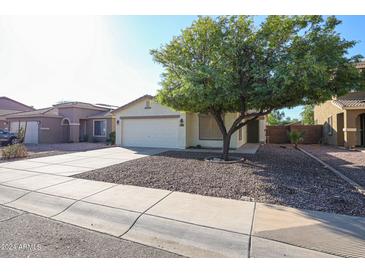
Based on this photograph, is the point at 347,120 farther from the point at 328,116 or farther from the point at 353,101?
the point at 328,116

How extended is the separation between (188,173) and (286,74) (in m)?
4.26

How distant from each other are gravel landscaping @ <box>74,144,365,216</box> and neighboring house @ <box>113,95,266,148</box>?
6.23 metres

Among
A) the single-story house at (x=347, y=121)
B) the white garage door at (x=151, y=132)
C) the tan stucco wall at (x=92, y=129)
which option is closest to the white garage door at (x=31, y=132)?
the tan stucco wall at (x=92, y=129)

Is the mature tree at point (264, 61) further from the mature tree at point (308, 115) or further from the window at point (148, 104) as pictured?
the mature tree at point (308, 115)

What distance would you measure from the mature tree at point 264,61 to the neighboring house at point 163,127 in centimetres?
640

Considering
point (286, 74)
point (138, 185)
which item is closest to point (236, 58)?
point (286, 74)

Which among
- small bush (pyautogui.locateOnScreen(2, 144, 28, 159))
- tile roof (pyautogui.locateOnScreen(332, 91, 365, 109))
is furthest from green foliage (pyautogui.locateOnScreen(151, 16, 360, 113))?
small bush (pyautogui.locateOnScreen(2, 144, 28, 159))

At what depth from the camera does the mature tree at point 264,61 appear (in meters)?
7.12

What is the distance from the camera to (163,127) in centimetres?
1583

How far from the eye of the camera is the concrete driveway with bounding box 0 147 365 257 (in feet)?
10.4

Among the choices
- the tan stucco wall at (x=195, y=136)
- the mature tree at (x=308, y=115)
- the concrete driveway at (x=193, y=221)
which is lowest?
the concrete driveway at (x=193, y=221)

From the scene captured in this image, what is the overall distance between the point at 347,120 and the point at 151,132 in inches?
532
